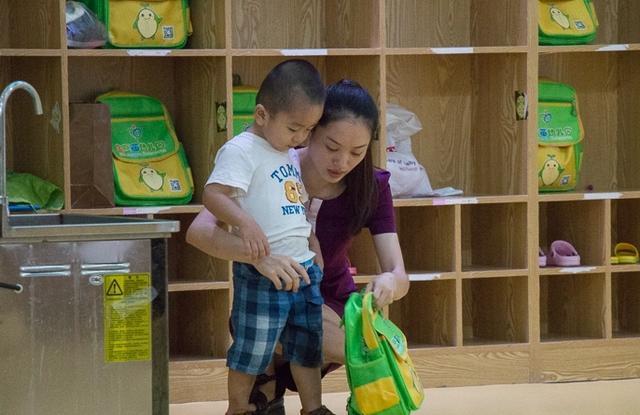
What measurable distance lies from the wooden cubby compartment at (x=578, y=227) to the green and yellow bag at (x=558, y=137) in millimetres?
124

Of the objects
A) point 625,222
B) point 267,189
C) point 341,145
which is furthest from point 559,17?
point 267,189

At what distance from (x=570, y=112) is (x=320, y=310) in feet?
6.86

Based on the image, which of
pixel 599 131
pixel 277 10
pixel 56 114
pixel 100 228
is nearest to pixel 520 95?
pixel 599 131

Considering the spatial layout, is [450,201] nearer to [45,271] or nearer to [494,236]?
[494,236]

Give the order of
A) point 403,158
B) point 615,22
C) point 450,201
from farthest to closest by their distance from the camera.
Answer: point 615,22, point 403,158, point 450,201

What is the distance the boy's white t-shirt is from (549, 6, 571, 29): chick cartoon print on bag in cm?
202

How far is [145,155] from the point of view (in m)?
4.15

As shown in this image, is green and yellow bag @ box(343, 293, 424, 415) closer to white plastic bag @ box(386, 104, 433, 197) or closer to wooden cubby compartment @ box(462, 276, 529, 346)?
white plastic bag @ box(386, 104, 433, 197)

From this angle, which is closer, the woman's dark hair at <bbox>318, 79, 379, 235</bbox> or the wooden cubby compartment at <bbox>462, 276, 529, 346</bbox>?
the woman's dark hair at <bbox>318, 79, 379, 235</bbox>

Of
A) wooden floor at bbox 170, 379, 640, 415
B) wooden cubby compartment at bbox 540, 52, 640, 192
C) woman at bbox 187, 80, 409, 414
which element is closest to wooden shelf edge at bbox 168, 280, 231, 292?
wooden floor at bbox 170, 379, 640, 415

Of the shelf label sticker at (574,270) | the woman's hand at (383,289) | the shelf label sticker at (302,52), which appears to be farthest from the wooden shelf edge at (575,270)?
the woman's hand at (383,289)

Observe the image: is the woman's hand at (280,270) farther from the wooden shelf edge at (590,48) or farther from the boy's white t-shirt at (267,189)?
the wooden shelf edge at (590,48)

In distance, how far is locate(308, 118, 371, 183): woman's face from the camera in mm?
2861

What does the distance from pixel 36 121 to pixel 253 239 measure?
176 cm
